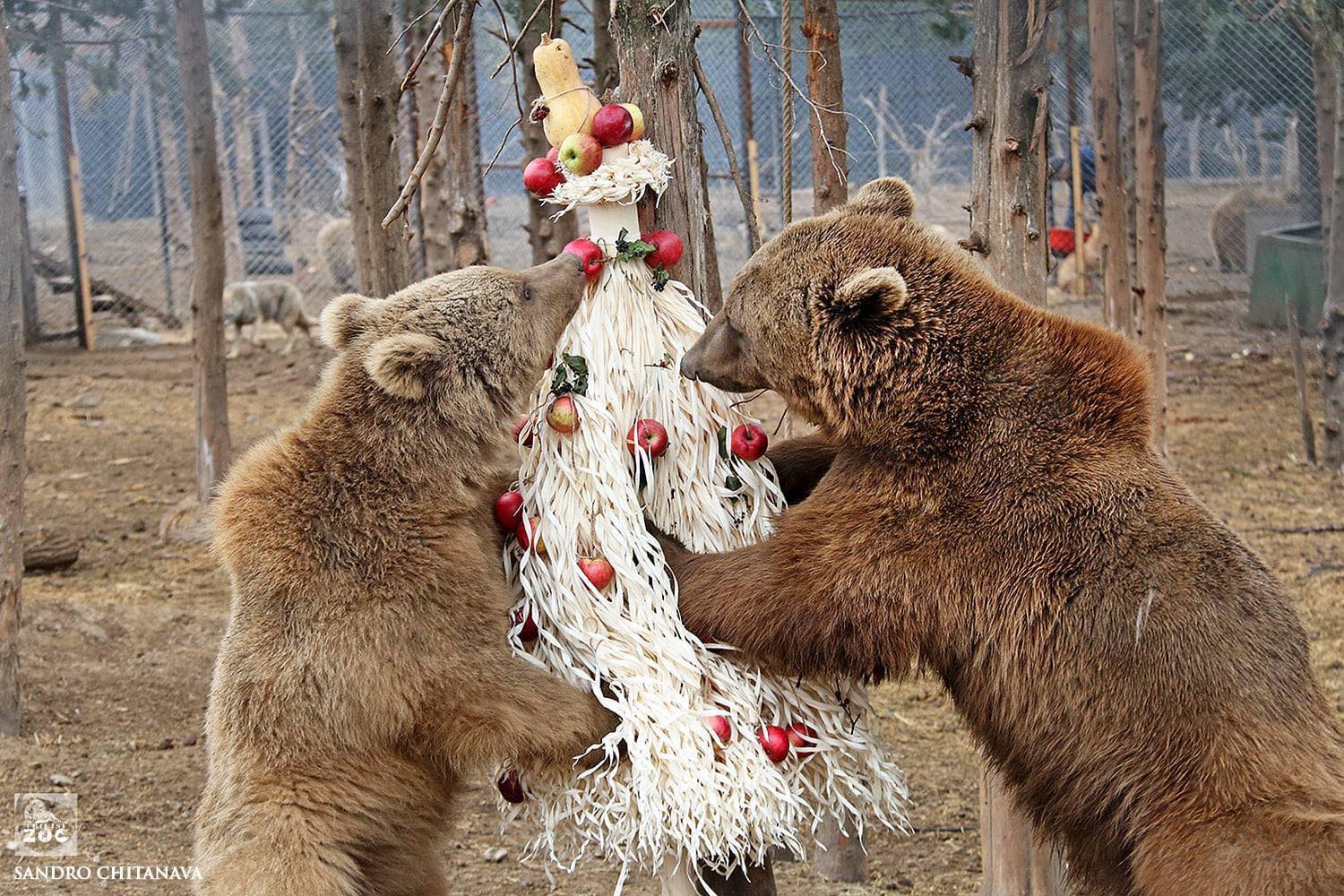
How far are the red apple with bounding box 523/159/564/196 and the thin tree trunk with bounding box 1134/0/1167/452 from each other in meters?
7.42

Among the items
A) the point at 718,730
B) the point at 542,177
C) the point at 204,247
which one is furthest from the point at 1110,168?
the point at 718,730

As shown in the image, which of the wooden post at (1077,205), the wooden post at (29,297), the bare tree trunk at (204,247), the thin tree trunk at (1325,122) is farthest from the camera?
the wooden post at (1077,205)

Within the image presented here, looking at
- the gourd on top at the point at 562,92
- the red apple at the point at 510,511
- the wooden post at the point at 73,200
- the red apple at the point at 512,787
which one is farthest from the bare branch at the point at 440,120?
the wooden post at the point at 73,200

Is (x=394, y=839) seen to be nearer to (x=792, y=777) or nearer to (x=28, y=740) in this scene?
(x=792, y=777)

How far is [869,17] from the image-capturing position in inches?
612

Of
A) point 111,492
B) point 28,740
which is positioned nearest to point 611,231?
point 28,740

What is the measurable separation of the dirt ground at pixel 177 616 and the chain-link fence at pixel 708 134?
4456 mm

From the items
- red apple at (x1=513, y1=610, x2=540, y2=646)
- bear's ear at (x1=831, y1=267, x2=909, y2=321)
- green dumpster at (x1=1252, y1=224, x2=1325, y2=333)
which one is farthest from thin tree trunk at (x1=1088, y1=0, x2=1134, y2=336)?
green dumpster at (x1=1252, y1=224, x2=1325, y2=333)

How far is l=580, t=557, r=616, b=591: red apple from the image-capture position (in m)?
3.35

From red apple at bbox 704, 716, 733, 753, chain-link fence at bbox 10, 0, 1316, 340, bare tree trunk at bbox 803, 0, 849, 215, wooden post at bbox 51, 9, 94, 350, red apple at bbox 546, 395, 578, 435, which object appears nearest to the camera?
red apple at bbox 704, 716, 733, 753

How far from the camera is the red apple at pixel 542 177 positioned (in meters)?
3.54

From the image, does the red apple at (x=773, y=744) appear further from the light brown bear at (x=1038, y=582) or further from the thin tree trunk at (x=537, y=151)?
the thin tree trunk at (x=537, y=151)

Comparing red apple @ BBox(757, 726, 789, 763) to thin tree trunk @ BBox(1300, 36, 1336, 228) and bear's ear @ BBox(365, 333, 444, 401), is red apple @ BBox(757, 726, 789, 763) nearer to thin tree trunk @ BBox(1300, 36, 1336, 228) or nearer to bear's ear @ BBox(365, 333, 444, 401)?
bear's ear @ BBox(365, 333, 444, 401)

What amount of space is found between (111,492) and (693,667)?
364 inches
